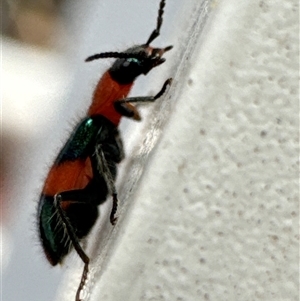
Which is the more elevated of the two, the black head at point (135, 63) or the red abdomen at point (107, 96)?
the black head at point (135, 63)

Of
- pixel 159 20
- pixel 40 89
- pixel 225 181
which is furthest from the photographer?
pixel 40 89

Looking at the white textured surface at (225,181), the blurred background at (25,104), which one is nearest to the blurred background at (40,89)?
the blurred background at (25,104)

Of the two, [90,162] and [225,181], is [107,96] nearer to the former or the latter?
[90,162]

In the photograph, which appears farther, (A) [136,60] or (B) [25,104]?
(B) [25,104]

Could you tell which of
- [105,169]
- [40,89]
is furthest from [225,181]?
[40,89]

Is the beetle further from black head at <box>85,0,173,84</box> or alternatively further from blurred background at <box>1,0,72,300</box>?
blurred background at <box>1,0,72,300</box>

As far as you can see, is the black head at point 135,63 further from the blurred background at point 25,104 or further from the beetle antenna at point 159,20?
the blurred background at point 25,104
